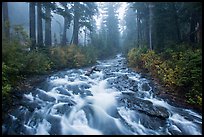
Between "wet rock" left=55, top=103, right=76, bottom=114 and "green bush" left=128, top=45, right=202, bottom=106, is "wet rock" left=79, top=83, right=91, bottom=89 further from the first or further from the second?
"green bush" left=128, top=45, right=202, bottom=106

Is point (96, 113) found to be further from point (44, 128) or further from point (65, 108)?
point (44, 128)

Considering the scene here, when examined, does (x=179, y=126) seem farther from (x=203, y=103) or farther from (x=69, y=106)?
(x=69, y=106)

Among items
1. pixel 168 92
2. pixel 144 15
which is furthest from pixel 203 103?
pixel 144 15

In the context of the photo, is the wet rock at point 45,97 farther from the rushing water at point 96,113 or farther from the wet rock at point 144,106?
the wet rock at point 144,106

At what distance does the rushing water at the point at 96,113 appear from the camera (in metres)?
7.30

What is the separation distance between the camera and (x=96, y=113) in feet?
27.4

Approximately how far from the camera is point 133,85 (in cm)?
1154

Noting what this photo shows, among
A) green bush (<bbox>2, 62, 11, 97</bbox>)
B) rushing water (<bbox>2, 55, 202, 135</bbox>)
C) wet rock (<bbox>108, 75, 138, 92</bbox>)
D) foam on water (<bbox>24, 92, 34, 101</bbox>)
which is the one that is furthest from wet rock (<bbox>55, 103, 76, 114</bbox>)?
wet rock (<bbox>108, 75, 138, 92</bbox>)

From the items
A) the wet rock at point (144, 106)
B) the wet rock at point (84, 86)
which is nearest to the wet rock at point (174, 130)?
the wet rock at point (144, 106)

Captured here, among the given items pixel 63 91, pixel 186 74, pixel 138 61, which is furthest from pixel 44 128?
pixel 138 61

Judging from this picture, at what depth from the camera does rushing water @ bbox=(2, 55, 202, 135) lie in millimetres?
7301

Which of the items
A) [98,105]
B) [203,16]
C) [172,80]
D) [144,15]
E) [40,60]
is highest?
[144,15]

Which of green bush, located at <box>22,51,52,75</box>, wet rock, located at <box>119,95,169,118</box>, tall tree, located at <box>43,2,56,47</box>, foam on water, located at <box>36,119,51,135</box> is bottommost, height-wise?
foam on water, located at <box>36,119,51,135</box>

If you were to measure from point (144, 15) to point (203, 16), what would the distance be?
8.50 metres
